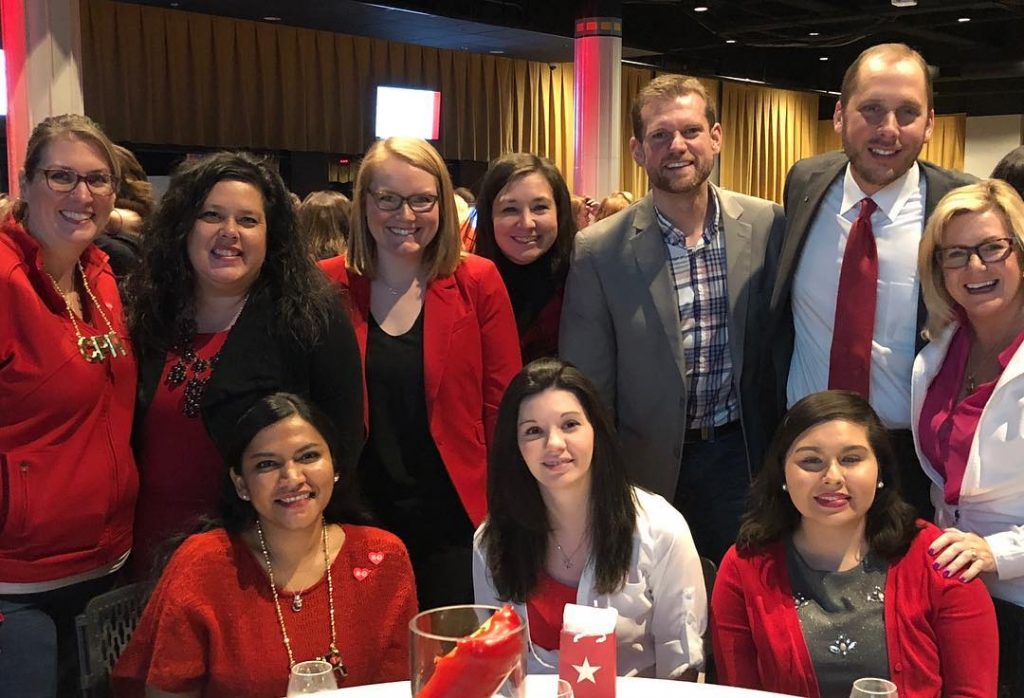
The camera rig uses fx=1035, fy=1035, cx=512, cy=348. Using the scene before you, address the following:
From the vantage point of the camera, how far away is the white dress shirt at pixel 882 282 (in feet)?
8.45

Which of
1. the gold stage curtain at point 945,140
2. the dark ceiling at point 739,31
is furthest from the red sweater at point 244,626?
the gold stage curtain at point 945,140

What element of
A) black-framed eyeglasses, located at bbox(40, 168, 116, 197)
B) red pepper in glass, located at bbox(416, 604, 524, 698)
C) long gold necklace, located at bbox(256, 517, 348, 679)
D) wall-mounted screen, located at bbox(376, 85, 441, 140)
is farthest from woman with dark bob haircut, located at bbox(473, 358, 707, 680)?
wall-mounted screen, located at bbox(376, 85, 441, 140)

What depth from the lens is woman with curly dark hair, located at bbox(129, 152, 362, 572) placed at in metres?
2.33

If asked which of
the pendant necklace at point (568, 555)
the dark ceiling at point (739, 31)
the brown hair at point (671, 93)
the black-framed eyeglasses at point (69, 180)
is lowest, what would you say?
the pendant necklace at point (568, 555)

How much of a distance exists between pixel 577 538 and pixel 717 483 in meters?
0.65

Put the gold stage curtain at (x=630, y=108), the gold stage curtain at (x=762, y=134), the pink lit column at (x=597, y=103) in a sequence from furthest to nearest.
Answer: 1. the gold stage curtain at (x=762, y=134)
2. the gold stage curtain at (x=630, y=108)
3. the pink lit column at (x=597, y=103)

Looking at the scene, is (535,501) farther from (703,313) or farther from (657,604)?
(703,313)

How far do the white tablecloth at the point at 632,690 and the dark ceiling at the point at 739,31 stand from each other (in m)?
7.30

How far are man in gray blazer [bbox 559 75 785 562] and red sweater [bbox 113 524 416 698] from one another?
34.7 inches

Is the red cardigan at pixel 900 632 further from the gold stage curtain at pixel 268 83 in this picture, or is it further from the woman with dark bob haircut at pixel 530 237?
the gold stage curtain at pixel 268 83

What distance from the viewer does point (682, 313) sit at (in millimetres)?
2754

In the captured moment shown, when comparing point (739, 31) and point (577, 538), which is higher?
point (739, 31)

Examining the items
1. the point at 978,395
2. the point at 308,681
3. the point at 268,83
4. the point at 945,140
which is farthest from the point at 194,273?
the point at 945,140

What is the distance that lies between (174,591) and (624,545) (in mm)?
942
